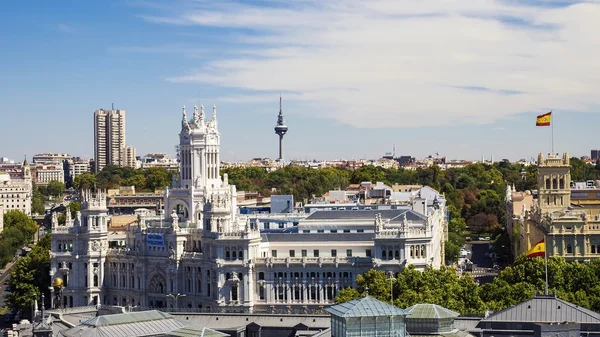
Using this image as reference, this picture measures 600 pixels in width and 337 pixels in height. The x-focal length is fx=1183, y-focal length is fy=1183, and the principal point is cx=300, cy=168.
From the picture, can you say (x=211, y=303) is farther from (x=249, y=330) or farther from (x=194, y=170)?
(x=249, y=330)

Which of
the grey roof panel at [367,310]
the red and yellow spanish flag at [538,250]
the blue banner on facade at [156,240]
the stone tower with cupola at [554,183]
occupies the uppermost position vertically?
the stone tower with cupola at [554,183]

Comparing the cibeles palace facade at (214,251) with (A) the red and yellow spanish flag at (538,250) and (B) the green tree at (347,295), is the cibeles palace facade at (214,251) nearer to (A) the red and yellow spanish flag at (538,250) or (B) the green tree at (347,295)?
(B) the green tree at (347,295)

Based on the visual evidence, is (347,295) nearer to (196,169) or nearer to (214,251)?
(214,251)

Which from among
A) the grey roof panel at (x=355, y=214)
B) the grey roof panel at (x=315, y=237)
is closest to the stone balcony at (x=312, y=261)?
the grey roof panel at (x=315, y=237)

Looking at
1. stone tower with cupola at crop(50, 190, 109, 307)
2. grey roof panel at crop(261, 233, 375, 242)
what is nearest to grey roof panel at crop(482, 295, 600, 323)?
grey roof panel at crop(261, 233, 375, 242)

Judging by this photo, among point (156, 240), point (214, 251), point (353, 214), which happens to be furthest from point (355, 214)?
point (156, 240)
